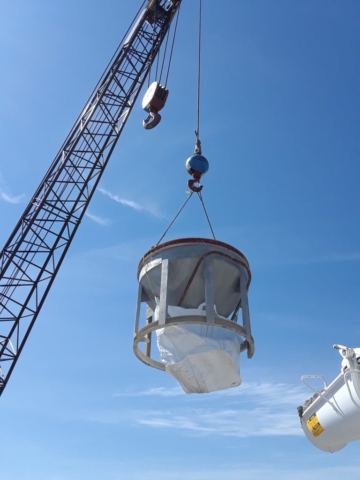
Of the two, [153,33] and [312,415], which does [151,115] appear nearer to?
[153,33]

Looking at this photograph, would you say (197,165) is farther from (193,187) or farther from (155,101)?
(155,101)

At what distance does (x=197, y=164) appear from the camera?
49.0 ft

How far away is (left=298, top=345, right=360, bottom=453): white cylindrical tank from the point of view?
7.60 meters

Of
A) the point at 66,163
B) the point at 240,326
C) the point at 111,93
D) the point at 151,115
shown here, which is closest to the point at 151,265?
the point at 240,326

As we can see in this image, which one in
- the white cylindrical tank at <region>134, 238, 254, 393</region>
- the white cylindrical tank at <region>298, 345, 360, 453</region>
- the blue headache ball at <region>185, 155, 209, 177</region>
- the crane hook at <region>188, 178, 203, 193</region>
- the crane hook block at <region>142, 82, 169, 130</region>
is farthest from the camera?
the crane hook block at <region>142, 82, 169, 130</region>

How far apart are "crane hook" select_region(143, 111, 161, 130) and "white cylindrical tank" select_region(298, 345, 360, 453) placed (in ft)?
58.9

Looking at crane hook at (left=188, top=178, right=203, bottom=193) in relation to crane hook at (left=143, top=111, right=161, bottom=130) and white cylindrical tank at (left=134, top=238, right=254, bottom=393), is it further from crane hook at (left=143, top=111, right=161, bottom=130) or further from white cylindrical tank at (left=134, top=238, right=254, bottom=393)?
crane hook at (left=143, top=111, right=161, bottom=130)

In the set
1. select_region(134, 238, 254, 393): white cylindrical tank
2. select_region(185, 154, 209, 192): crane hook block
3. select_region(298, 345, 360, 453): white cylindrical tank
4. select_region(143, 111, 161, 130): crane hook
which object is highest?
select_region(143, 111, 161, 130): crane hook

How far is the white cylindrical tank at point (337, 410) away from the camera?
7598 mm

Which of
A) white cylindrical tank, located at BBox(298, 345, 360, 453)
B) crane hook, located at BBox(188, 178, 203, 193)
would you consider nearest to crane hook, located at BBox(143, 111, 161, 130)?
crane hook, located at BBox(188, 178, 203, 193)

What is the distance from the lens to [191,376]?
10.5 meters

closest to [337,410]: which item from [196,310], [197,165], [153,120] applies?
[196,310]

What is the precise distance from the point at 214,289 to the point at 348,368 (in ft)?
14.3

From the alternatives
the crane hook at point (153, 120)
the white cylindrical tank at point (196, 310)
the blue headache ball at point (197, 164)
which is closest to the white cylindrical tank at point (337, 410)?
the white cylindrical tank at point (196, 310)
